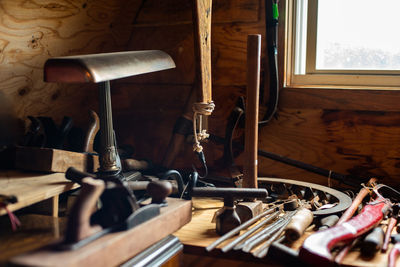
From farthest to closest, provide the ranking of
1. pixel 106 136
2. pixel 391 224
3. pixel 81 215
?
pixel 106 136, pixel 391 224, pixel 81 215

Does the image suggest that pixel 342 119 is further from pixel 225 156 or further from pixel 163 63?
pixel 163 63

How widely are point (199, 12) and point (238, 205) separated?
0.63 m

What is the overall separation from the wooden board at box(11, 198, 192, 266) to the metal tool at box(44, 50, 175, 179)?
188mm

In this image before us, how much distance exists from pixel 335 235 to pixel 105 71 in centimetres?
71

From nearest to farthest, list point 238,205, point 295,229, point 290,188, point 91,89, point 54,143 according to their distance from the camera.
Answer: point 295,229, point 238,205, point 54,143, point 290,188, point 91,89

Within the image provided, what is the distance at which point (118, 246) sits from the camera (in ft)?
3.24

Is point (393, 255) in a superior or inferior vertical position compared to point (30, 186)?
inferior

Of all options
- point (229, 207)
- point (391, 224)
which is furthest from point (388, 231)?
point (229, 207)

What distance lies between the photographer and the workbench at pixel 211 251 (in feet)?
3.63

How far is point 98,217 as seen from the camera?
3.46ft

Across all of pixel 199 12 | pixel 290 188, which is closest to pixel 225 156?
pixel 290 188

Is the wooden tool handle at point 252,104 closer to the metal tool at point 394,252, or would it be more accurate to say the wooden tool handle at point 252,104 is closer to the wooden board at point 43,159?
the metal tool at point 394,252

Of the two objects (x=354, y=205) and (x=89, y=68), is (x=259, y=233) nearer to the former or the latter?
(x=354, y=205)

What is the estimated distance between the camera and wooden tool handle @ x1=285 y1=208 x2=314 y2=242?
1179 millimetres
